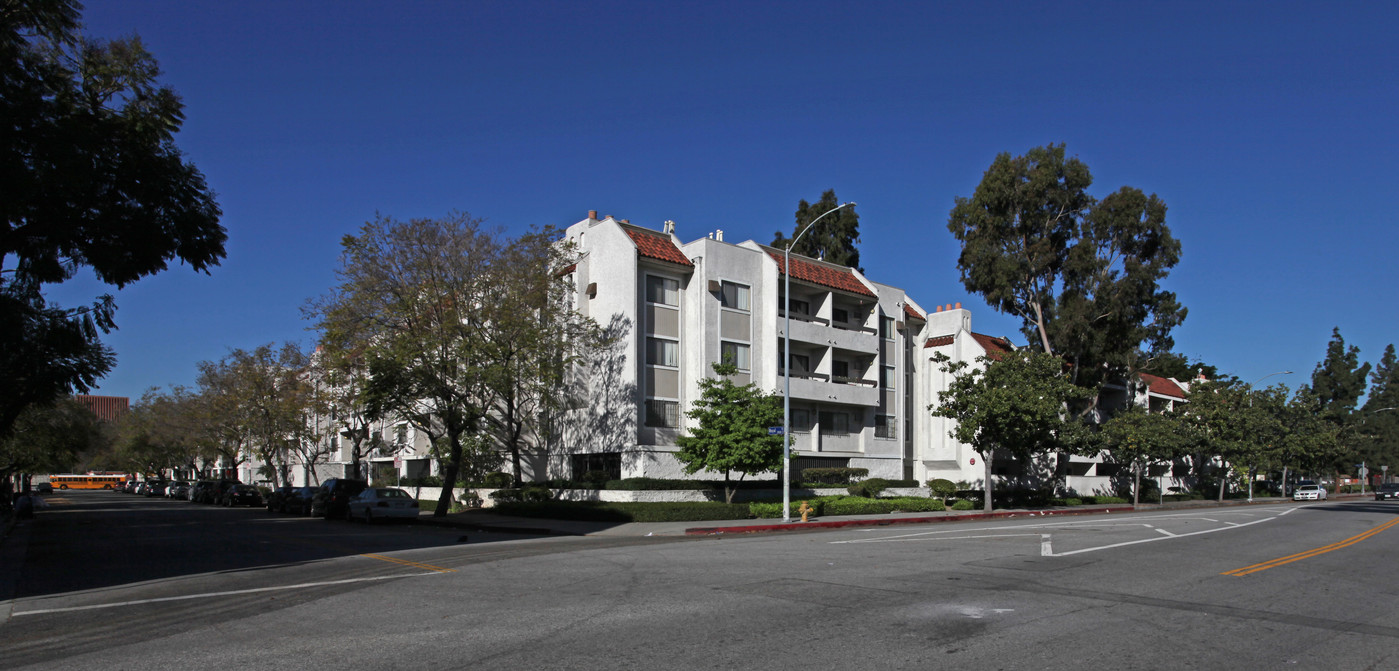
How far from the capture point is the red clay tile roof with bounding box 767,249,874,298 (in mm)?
41000

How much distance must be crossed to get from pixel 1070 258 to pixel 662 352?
2486cm

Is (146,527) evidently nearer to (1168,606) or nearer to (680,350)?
(680,350)

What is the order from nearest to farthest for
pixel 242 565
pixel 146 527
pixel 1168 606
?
1. pixel 1168 606
2. pixel 242 565
3. pixel 146 527

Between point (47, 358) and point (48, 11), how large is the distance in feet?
31.7

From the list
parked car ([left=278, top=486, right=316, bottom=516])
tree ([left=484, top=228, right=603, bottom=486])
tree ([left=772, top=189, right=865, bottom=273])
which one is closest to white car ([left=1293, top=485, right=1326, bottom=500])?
tree ([left=772, top=189, right=865, bottom=273])

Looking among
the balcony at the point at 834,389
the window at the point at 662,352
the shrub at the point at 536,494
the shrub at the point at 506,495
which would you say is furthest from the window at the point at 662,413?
the shrub at the point at 506,495

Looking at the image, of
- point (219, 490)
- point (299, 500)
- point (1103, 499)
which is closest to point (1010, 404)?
point (1103, 499)

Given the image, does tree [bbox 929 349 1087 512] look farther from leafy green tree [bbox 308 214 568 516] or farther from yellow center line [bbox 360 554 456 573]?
yellow center line [bbox 360 554 456 573]

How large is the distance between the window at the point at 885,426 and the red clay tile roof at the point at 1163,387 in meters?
28.9

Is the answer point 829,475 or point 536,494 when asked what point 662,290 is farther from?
point 829,475

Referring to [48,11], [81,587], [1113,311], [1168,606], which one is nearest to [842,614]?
[1168,606]

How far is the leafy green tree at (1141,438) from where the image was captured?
47.2 meters

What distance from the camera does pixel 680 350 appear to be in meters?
37.3

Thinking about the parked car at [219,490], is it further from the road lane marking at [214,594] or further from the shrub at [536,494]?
the road lane marking at [214,594]
